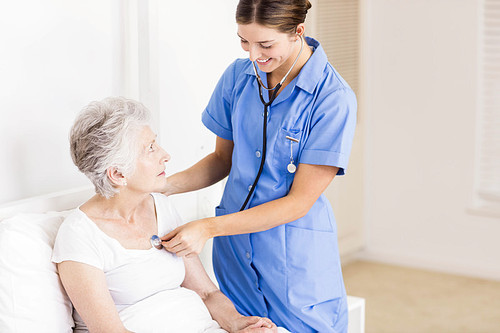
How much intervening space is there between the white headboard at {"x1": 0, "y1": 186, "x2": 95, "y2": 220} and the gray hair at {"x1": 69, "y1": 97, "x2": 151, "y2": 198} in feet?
0.80

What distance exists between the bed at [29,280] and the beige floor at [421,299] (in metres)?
2.02

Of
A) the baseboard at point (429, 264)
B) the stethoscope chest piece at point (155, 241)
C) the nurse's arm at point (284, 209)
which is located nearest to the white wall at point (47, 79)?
the stethoscope chest piece at point (155, 241)

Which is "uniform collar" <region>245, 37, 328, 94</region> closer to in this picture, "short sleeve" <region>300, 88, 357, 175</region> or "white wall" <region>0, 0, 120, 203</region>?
"short sleeve" <region>300, 88, 357, 175</region>

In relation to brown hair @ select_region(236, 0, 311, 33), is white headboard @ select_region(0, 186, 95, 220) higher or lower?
lower

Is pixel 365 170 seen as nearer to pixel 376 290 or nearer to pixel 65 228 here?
pixel 376 290

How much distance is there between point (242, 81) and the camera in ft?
6.80

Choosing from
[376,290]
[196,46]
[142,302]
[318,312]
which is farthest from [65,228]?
[376,290]

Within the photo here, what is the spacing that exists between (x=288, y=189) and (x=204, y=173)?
1.11 feet

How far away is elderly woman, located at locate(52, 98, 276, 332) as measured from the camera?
5.78 feet

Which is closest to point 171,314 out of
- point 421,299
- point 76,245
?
point 76,245

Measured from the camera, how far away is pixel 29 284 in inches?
70.2

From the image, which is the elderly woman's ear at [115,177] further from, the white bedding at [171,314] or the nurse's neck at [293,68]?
the nurse's neck at [293,68]

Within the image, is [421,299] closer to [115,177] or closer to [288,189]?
[288,189]

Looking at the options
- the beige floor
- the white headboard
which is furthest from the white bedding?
the beige floor
